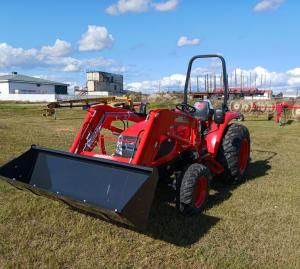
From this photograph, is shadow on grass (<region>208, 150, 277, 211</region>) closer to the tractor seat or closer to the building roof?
the tractor seat

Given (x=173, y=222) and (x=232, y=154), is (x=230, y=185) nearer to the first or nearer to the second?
(x=232, y=154)

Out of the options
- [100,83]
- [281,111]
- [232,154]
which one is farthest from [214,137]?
[100,83]

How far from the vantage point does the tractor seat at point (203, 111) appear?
22.1ft

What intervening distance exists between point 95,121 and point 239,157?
8.62 ft

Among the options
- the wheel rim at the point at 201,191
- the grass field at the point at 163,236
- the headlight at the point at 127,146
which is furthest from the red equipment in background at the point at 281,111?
the headlight at the point at 127,146

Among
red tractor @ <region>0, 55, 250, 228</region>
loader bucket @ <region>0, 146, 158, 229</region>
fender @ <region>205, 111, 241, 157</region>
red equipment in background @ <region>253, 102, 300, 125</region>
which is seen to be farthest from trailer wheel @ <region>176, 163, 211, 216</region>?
red equipment in background @ <region>253, 102, 300, 125</region>

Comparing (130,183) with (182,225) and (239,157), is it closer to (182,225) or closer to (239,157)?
(182,225)

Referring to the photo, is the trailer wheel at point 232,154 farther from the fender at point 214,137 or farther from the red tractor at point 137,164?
the fender at point 214,137

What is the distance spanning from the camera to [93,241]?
452 cm

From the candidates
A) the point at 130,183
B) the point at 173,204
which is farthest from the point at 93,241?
the point at 173,204

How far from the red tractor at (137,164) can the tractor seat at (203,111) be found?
16mm

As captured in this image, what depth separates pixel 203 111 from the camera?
6773 millimetres

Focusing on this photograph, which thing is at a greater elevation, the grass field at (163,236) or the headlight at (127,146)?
the headlight at (127,146)

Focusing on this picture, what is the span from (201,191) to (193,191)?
378 millimetres
